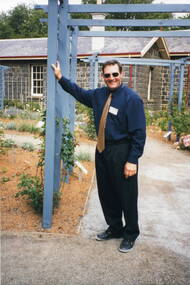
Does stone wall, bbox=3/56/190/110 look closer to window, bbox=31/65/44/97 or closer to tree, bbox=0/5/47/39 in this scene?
window, bbox=31/65/44/97

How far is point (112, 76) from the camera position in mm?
2875

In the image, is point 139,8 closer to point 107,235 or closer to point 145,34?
point 145,34

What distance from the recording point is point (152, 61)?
9.49 meters

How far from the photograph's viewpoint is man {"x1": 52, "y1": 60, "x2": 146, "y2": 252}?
2.83 m

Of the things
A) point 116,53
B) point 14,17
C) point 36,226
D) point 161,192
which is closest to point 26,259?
point 36,226

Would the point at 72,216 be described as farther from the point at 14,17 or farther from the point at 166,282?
the point at 14,17

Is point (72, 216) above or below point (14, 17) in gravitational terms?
below

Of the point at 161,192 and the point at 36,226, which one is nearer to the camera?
the point at 36,226

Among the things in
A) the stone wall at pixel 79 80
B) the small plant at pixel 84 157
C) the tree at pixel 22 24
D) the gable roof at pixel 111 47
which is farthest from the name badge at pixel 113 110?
the tree at pixel 22 24

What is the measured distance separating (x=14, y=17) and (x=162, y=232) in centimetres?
4188

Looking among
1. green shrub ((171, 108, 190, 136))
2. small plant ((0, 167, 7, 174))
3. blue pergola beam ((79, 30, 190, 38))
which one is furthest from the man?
A: green shrub ((171, 108, 190, 136))

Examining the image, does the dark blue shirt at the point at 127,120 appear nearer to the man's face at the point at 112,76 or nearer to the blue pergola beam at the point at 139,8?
the man's face at the point at 112,76

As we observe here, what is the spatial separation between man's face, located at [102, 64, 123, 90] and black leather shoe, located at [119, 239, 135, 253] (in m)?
1.58

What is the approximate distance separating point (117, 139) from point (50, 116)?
33.2 inches
